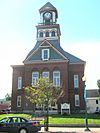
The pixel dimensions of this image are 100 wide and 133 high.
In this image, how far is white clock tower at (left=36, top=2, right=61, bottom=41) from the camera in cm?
5197

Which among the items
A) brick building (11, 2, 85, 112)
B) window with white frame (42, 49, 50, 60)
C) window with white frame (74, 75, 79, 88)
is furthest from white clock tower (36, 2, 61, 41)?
window with white frame (74, 75, 79, 88)

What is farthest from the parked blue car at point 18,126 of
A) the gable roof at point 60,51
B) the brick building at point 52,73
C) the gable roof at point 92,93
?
the gable roof at point 92,93

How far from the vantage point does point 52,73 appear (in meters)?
46.5

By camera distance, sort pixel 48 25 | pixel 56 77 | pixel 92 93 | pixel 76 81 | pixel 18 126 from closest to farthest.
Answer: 1. pixel 18 126
2. pixel 56 77
3. pixel 76 81
4. pixel 48 25
5. pixel 92 93

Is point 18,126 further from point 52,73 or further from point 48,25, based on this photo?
point 48,25

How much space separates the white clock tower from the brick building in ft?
8.83

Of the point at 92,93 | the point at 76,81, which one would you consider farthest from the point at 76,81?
the point at 92,93

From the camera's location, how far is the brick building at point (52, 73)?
45.9 metres

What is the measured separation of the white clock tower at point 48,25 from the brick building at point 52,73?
2690 mm

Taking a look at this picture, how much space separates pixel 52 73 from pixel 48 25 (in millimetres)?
11388

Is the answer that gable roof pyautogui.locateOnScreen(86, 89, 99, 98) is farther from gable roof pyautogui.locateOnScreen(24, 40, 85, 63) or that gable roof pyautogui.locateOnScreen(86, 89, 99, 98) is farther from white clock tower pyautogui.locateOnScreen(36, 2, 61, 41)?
white clock tower pyautogui.locateOnScreen(36, 2, 61, 41)

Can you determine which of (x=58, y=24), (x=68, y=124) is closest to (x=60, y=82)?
(x=58, y=24)

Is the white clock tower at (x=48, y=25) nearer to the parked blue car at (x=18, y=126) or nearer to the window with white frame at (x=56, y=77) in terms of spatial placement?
the window with white frame at (x=56, y=77)

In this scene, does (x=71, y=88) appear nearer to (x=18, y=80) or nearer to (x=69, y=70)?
(x=69, y=70)
